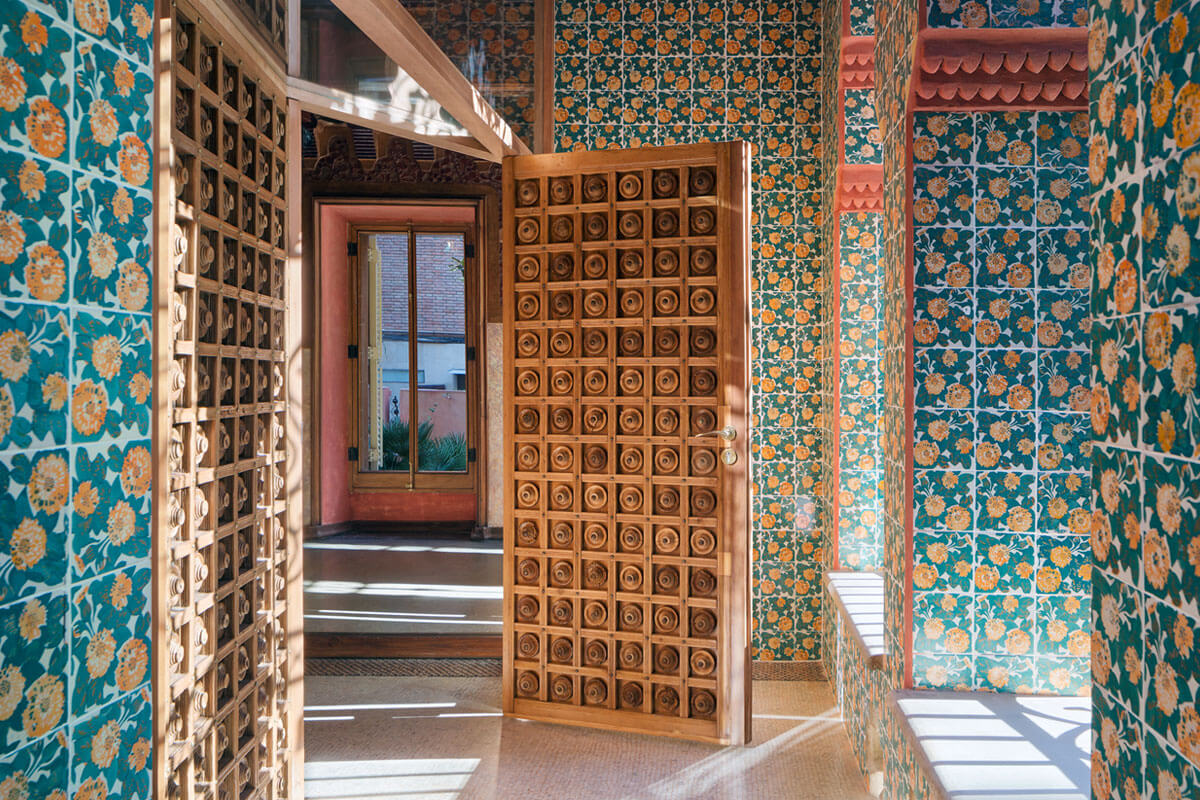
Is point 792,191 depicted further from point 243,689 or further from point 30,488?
point 30,488

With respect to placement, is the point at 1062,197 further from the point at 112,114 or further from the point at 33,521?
the point at 33,521

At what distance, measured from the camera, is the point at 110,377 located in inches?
51.3

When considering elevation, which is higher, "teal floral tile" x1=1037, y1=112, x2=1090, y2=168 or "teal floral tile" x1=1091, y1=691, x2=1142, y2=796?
"teal floral tile" x1=1037, y1=112, x2=1090, y2=168

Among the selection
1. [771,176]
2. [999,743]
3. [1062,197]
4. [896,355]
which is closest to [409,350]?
[771,176]

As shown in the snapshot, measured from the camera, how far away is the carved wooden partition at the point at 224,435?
6.84 ft

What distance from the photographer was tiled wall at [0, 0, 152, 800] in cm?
111

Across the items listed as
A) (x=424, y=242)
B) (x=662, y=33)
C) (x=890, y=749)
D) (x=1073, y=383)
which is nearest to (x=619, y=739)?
(x=890, y=749)

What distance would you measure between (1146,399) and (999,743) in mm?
1213

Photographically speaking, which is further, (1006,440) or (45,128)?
(1006,440)

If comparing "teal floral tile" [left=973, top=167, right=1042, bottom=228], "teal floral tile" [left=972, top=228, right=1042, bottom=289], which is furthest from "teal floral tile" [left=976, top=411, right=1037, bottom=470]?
"teal floral tile" [left=973, top=167, right=1042, bottom=228]

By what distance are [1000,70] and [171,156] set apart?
2.09 m

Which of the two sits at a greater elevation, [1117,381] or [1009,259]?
[1009,259]

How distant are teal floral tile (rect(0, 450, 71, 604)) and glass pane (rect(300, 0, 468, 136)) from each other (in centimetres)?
200

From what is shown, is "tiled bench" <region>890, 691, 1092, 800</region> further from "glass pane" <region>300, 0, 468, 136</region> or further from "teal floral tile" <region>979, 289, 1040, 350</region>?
"glass pane" <region>300, 0, 468, 136</region>
